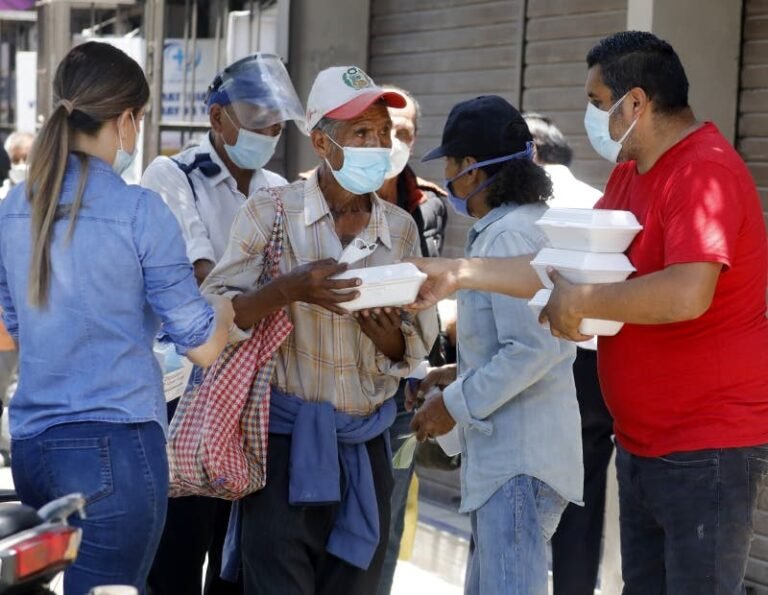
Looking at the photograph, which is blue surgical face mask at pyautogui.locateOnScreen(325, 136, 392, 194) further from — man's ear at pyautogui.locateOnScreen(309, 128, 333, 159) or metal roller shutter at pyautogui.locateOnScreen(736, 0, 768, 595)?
metal roller shutter at pyautogui.locateOnScreen(736, 0, 768, 595)

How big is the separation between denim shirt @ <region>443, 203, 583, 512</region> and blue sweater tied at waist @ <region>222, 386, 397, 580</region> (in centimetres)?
29

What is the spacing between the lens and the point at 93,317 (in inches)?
133

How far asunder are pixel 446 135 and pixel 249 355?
0.95 meters

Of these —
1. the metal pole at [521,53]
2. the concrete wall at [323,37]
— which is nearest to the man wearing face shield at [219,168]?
the metal pole at [521,53]

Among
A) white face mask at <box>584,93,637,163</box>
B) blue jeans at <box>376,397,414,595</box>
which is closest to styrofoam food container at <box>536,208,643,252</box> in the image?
white face mask at <box>584,93,637,163</box>

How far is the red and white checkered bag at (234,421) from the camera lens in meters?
3.91

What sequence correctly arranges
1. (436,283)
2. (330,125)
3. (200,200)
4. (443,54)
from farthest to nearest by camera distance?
1. (443,54)
2. (200,200)
3. (330,125)
4. (436,283)

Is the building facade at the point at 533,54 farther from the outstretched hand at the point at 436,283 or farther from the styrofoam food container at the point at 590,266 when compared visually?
the styrofoam food container at the point at 590,266

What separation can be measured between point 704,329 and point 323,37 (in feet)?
18.0

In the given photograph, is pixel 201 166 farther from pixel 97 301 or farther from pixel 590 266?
pixel 590 266

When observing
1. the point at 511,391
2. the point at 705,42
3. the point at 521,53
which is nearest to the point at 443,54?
the point at 521,53

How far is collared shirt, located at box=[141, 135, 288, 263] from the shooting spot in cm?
464

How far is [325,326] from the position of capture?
4023mm

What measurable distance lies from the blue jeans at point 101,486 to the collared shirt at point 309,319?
2.28 feet
